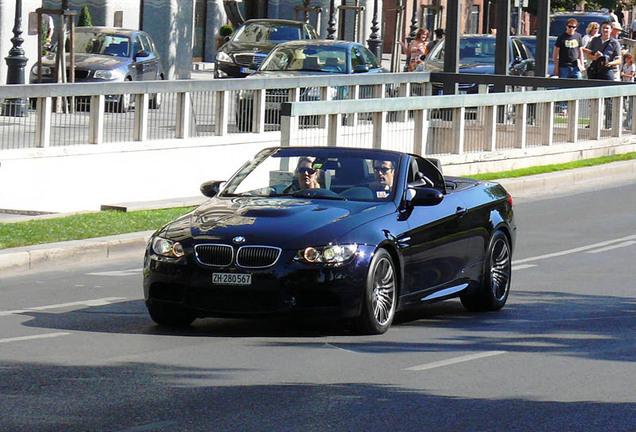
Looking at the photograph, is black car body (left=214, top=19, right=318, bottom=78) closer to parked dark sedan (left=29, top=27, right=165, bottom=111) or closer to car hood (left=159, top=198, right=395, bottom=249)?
parked dark sedan (left=29, top=27, right=165, bottom=111)

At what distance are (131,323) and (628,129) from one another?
67.2 ft

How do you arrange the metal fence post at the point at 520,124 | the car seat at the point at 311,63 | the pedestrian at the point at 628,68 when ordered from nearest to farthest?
the metal fence post at the point at 520,124, the car seat at the point at 311,63, the pedestrian at the point at 628,68

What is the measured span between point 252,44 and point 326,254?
96.7 ft

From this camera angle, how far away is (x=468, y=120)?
85.1 ft

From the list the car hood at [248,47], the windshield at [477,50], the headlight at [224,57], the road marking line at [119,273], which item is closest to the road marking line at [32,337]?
the road marking line at [119,273]

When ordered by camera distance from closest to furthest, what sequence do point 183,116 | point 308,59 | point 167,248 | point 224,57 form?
point 167,248 → point 183,116 → point 308,59 → point 224,57

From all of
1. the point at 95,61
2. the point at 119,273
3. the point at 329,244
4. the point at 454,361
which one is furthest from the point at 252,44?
the point at 454,361

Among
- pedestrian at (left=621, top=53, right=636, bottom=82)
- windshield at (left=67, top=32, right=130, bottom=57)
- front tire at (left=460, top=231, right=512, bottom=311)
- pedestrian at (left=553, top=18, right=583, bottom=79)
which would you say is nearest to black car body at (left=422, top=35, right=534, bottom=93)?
pedestrian at (left=621, top=53, right=636, bottom=82)

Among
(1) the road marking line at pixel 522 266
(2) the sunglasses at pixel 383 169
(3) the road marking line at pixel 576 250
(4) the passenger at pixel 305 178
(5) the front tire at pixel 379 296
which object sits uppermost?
(2) the sunglasses at pixel 383 169

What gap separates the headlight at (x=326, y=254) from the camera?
10.6 metres

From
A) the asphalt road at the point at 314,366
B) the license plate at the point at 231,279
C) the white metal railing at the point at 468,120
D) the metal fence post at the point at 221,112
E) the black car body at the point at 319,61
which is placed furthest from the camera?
the black car body at the point at 319,61

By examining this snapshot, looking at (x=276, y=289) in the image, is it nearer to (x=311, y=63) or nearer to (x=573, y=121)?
(x=573, y=121)

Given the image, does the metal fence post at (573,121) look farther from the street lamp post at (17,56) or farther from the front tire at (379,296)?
the front tire at (379,296)

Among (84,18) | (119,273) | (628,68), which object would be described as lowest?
(119,273)
